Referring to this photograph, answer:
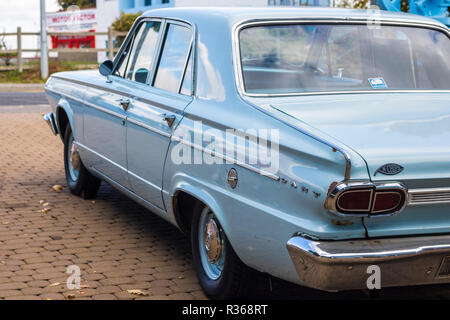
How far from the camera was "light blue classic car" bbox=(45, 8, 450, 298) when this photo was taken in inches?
142

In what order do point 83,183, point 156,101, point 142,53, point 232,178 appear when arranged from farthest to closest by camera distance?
1. point 83,183
2. point 142,53
3. point 156,101
4. point 232,178

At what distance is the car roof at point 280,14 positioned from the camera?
488 cm

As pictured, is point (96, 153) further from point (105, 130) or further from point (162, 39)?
point (162, 39)

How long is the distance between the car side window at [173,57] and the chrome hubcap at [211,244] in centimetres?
98

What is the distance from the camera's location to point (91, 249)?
5.87m

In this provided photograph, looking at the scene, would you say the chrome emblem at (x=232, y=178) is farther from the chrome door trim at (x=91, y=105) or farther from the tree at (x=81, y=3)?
the tree at (x=81, y=3)

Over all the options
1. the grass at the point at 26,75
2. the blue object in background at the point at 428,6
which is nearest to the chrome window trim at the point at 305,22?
the blue object in background at the point at 428,6

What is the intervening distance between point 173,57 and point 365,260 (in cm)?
240

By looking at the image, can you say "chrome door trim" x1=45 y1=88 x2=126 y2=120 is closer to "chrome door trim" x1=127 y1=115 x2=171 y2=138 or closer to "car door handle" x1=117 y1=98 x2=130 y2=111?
"car door handle" x1=117 y1=98 x2=130 y2=111

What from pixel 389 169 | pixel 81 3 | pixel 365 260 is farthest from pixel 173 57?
pixel 81 3

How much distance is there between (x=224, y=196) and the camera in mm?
4230

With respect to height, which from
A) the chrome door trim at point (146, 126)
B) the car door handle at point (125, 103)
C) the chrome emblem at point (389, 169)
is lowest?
the chrome door trim at point (146, 126)

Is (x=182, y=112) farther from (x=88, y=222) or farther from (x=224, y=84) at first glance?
(x=88, y=222)

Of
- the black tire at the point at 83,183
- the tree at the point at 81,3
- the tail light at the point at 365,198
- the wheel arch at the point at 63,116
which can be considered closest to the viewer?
the tail light at the point at 365,198
